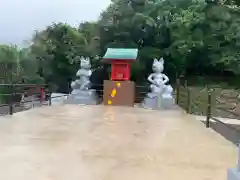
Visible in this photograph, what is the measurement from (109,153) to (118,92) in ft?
24.4

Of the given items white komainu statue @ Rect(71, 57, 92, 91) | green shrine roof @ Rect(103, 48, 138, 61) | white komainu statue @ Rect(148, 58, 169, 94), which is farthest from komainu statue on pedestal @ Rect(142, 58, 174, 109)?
white komainu statue @ Rect(71, 57, 92, 91)

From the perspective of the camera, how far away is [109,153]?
338 centimetres

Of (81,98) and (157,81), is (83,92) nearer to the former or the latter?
(81,98)

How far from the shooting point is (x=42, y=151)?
336 centimetres

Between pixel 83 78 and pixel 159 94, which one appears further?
pixel 83 78

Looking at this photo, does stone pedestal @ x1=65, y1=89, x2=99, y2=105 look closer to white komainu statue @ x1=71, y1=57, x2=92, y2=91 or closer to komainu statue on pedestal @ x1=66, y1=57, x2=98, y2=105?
komainu statue on pedestal @ x1=66, y1=57, x2=98, y2=105

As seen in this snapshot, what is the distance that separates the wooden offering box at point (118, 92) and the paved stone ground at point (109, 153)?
538 centimetres

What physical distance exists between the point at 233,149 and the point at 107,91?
7.15 m

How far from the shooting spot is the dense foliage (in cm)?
1294

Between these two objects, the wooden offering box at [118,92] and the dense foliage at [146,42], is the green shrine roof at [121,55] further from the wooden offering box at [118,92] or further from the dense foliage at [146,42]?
the dense foliage at [146,42]

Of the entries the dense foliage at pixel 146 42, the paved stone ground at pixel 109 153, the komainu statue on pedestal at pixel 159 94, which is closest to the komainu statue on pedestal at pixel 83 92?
the komainu statue on pedestal at pixel 159 94

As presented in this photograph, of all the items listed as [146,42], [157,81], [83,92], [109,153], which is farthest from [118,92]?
[109,153]

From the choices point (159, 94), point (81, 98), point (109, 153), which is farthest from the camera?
point (81, 98)

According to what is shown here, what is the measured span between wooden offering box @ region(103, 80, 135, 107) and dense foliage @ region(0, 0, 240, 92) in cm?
286
